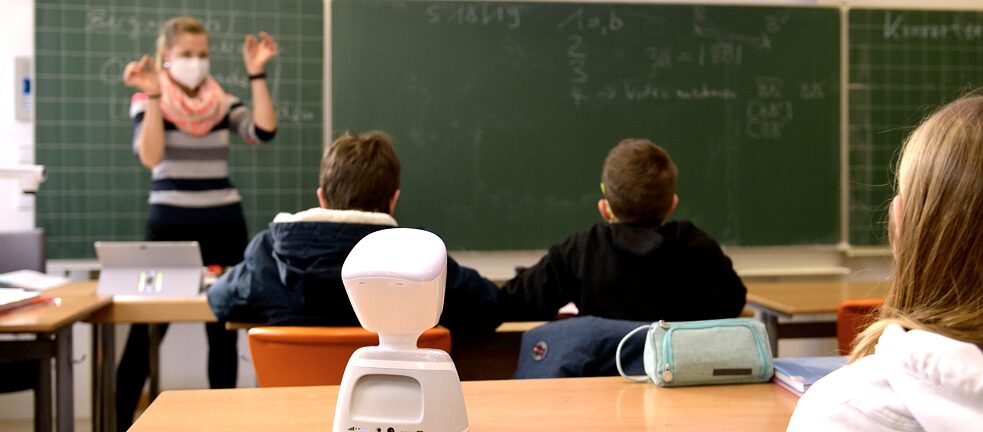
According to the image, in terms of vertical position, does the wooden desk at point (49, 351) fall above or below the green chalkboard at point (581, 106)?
below

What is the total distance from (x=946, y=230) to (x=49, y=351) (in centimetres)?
225

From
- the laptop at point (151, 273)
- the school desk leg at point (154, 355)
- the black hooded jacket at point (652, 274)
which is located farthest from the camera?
the school desk leg at point (154, 355)

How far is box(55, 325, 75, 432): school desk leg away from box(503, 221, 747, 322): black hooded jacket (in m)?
1.42

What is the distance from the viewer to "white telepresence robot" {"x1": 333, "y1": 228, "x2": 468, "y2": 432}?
105 cm

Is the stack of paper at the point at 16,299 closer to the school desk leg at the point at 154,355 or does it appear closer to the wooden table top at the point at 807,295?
the school desk leg at the point at 154,355

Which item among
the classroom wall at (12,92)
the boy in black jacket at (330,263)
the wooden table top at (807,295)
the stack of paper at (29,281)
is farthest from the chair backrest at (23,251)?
the wooden table top at (807,295)

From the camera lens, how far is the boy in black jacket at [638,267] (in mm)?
2016

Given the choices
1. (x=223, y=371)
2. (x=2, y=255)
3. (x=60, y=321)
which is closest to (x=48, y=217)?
(x=2, y=255)

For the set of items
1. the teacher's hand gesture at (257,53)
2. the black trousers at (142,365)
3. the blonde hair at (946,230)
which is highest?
the teacher's hand gesture at (257,53)

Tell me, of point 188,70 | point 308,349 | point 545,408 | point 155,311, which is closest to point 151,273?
point 155,311

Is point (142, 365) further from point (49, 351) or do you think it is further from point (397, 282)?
point (397, 282)

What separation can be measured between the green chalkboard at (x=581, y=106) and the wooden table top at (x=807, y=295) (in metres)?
0.74

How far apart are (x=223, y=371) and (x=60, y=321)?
3.23ft

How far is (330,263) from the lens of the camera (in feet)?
6.22
